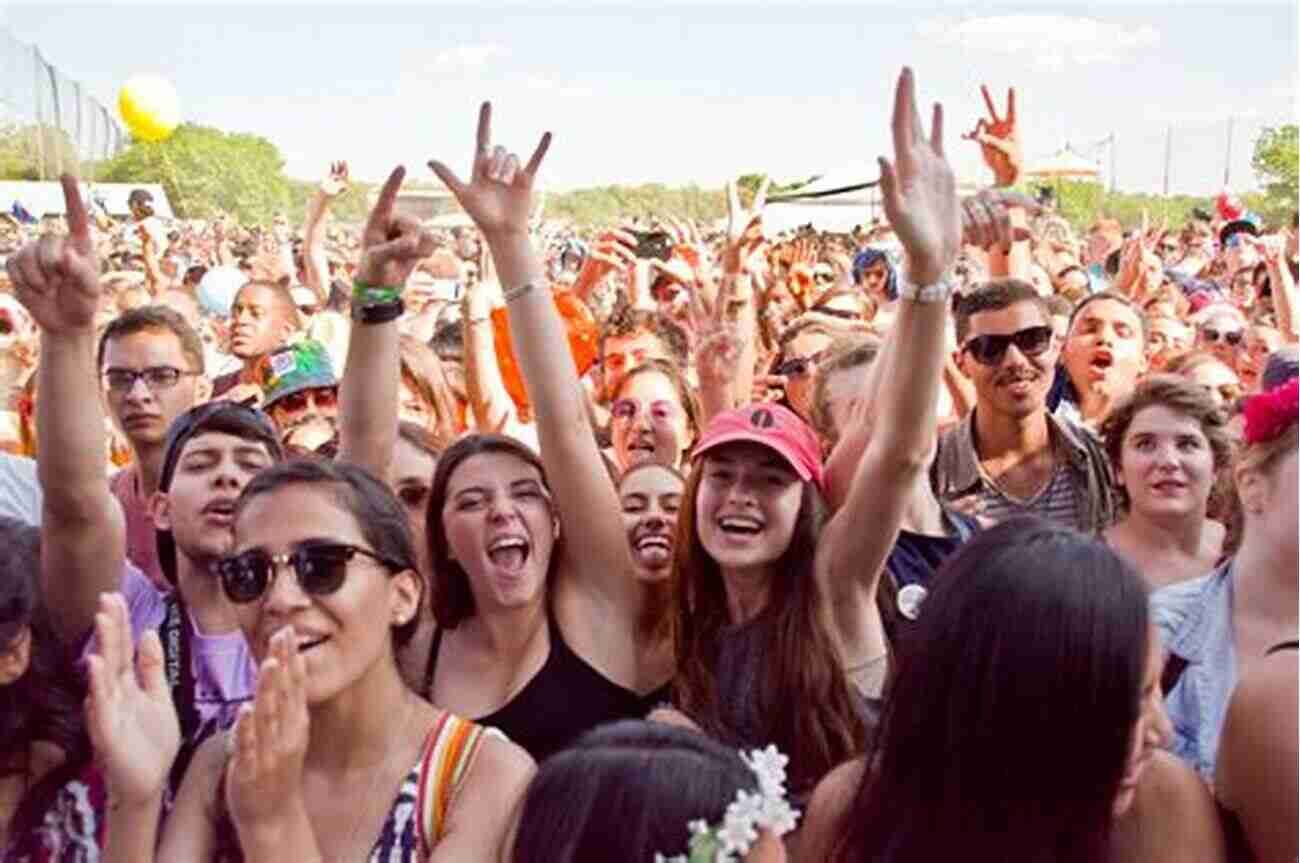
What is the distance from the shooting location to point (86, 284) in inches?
105

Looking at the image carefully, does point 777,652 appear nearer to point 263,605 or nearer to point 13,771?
point 263,605

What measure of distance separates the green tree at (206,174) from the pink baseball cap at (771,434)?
115 ft

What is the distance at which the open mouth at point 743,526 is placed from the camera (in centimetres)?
292

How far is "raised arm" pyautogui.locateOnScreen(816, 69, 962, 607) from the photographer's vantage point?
8.82 feet

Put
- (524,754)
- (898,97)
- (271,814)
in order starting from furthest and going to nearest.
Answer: (898,97), (524,754), (271,814)

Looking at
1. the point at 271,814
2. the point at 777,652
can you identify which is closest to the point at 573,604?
the point at 777,652

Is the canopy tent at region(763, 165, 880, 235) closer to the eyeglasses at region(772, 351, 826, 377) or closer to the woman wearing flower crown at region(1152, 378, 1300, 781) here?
the eyeglasses at region(772, 351, 826, 377)

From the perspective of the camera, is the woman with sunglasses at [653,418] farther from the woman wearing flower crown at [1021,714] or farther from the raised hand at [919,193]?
the woman wearing flower crown at [1021,714]

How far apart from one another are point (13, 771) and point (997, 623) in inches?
57.2

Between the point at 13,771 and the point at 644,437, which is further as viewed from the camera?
the point at 644,437

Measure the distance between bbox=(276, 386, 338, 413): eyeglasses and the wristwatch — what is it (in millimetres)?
2064

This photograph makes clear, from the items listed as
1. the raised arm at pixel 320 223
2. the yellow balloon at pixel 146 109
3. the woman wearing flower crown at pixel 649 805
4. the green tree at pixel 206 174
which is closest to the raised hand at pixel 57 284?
the woman wearing flower crown at pixel 649 805

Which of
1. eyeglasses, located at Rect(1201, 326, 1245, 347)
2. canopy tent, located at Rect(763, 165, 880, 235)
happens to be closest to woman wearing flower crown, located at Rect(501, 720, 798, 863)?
eyeglasses, located at Rect(1201, 326, 1245, 347)

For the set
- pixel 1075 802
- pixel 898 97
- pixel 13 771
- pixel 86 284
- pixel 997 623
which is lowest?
pixel 13 771
